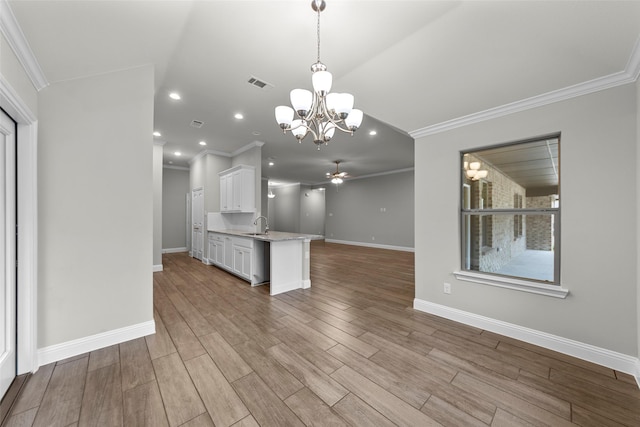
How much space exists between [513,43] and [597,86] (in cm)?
86

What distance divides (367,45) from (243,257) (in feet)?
12.2

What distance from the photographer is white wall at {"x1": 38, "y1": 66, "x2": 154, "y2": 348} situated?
2.03m

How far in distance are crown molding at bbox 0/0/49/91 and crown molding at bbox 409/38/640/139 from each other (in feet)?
11.6

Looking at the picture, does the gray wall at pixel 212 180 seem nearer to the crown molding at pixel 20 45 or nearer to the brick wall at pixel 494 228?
the crown molding at pixel 20 45

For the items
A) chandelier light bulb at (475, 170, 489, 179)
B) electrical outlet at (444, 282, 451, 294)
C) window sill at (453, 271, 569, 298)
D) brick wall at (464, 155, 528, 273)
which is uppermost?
chandelier light bulb at (475, 170, 489, 179)

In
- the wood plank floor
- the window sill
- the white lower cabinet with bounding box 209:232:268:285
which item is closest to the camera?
the wood plank floor

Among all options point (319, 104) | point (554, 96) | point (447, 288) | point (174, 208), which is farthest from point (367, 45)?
point (174, 208)

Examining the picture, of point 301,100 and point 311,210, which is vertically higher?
point 301,100

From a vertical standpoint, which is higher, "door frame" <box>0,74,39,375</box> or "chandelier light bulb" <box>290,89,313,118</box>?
"chandelier light bulb" <box>290,89,313,118</box>

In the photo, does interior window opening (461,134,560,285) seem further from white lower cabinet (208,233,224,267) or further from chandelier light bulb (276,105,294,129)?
white lower cabinet (208,233,224,267)

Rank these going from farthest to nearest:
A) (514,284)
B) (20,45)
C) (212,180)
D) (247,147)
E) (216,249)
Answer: (212,180)
(247,147)
(216,249)
(514,284)
(20,45)

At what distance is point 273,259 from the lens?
3771 mm

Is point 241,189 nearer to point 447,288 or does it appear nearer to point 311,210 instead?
point 447,288

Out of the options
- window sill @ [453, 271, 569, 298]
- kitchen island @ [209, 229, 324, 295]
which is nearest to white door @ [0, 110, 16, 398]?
kitchen island @ [209, 229, 324, 295]
